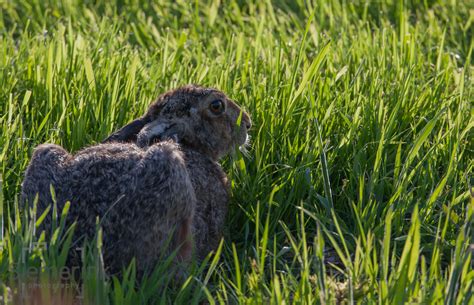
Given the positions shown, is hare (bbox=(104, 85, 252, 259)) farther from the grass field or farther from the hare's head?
the grass field

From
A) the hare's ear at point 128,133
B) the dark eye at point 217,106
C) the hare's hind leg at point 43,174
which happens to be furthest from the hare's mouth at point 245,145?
the hare's hind leg at point 43,174

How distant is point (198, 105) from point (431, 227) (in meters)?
1.46

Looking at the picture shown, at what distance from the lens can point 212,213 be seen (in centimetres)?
491

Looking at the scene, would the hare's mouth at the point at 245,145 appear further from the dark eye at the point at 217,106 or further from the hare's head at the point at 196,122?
the dark eye at the point at 217,106

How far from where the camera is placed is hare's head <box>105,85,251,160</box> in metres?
5.17

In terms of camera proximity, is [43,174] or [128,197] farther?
[43,174]

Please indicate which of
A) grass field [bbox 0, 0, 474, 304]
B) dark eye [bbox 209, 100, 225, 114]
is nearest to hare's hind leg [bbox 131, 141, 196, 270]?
grass field [bbox 0, 0, 474, 304]

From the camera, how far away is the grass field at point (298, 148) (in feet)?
12.6

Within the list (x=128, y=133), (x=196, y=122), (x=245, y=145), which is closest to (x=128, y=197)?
(x=128, y=133)

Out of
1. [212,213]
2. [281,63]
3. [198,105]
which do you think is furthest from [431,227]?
[281,63]

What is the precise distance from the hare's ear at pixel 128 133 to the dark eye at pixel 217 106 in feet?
1.34

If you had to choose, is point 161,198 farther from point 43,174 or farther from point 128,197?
point 43,174

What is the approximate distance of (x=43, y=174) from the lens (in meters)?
4.40

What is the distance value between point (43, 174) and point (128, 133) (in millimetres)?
816
